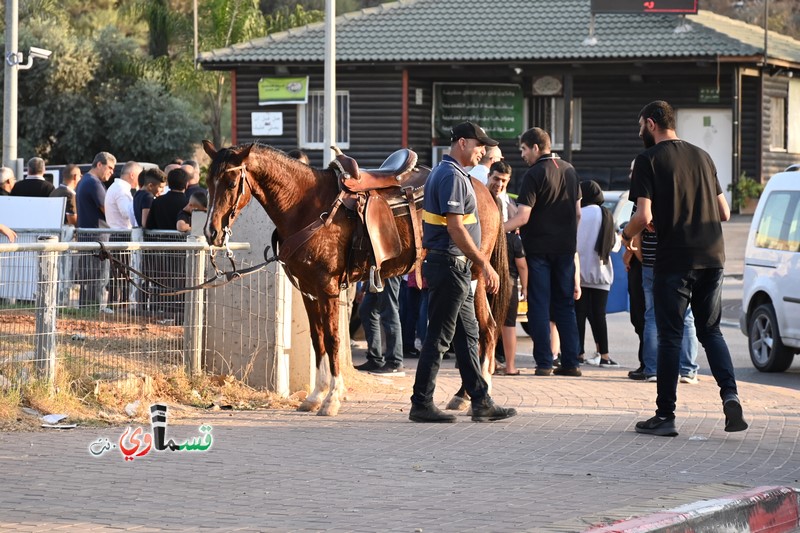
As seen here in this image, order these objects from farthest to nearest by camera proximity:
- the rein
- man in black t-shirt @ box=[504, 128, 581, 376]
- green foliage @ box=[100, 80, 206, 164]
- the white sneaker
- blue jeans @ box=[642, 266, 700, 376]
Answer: green foliage @ box=[100, 80, 206, 164] → the white sneaker → man in black t-shirt @ box=[504, 128, 581, 376] → blue jeans @ box=[642, 266, 700, 376] → the rein

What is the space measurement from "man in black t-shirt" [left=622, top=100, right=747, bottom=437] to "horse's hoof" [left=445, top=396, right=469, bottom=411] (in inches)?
60.3

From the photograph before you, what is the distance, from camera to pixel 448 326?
31.8ft

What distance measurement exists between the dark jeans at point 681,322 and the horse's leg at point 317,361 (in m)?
2.58

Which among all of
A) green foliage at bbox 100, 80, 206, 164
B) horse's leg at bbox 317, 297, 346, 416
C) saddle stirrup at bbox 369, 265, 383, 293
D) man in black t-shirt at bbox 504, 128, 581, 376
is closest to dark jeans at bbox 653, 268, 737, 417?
saddle stirrup at bbox 369, 265, 383, 293

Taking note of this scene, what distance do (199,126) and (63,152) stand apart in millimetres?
5080

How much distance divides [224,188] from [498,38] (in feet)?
90.3

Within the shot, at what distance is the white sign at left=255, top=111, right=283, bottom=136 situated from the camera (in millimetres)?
38812

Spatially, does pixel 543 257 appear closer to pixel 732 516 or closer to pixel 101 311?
pixel 101 311

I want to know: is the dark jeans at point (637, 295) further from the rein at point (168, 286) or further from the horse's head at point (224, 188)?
the horse's head at point (224, 188)

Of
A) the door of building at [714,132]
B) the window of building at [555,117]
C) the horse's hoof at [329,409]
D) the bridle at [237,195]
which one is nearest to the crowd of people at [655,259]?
the horse's hoof at [329,409]

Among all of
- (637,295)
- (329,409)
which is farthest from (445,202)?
(637,295)

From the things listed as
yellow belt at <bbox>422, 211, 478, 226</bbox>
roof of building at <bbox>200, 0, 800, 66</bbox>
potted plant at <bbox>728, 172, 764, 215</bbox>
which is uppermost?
roof of building at <bbox>200, 0, 800, 66</bbox>

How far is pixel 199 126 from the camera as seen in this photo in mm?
47531

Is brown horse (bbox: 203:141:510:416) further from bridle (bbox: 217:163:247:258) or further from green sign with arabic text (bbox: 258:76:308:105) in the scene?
green sign with arabic text (bbox: 258:76:308:105)
